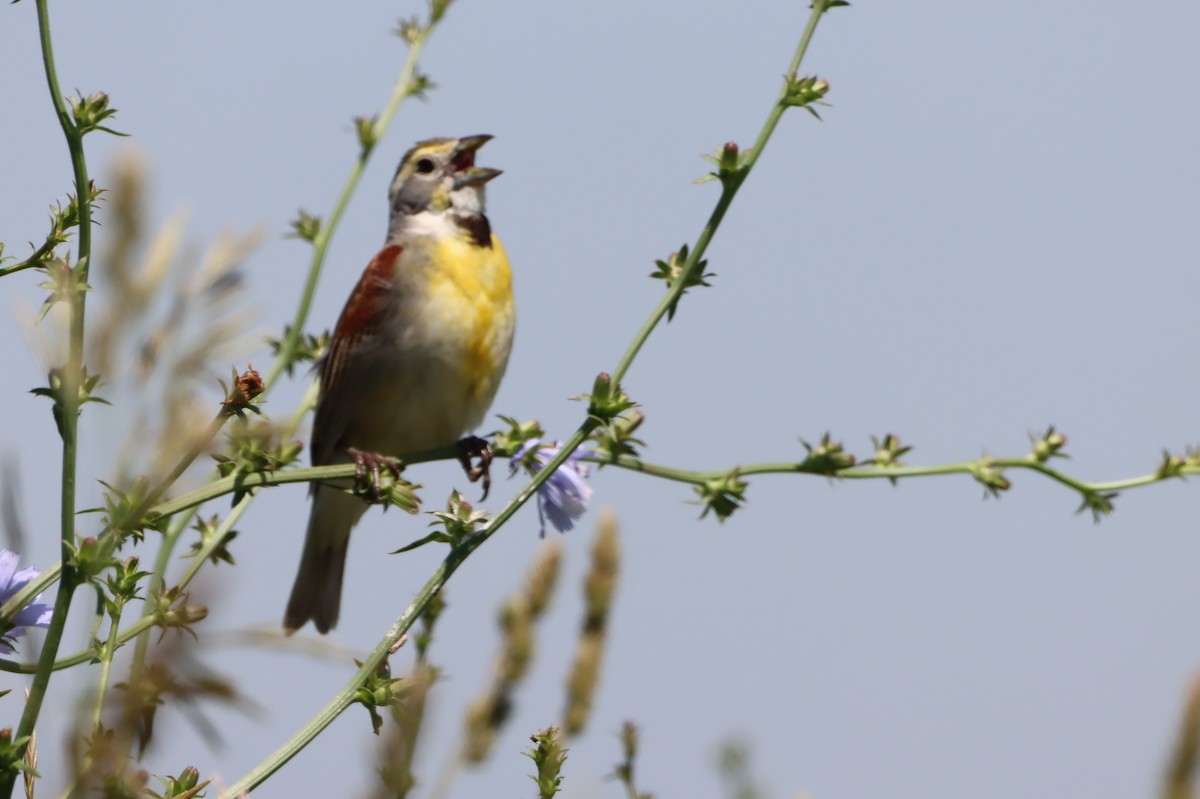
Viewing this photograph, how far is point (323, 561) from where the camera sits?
5465mm

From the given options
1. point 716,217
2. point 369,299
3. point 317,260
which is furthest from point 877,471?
point 369,299

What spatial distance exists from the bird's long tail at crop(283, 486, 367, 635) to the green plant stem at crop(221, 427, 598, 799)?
3.33m

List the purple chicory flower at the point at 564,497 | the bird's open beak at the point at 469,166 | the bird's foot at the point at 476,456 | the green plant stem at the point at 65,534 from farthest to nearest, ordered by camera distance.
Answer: the bird's open beak at the point at 469,166, the bird's foot at the point at 476,456, the purple chicory flower at the point at 564,497, the green plant stem at the point at 65,534

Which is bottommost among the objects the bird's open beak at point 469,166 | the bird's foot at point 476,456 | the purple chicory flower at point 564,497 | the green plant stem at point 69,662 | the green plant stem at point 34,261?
the green plant stem at point 69,662

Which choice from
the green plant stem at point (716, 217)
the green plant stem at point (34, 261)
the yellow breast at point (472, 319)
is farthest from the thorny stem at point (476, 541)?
the yellow breast at point (472, 319)

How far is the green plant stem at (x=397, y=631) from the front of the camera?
5.18ft

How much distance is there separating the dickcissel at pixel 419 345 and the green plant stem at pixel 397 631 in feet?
8.39

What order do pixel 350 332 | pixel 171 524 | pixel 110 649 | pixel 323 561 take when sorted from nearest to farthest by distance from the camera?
pixel 110 649 → pixel 171 524 → pixel 350 332 → pixel 323 561

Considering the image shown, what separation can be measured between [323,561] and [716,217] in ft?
12.0

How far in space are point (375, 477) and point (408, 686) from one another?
0.47 m

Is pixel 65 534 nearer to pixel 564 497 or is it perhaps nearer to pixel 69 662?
pixel 69 662

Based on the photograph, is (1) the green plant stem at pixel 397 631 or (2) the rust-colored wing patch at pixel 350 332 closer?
(1) the green plant stem at pixel 397 631

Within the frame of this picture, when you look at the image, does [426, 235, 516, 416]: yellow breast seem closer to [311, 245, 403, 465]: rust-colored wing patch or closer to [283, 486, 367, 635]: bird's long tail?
[311, 245, 403, 465]: rust-colored wing patch

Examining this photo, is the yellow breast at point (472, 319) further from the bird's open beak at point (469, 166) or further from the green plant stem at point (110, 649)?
the green plant stem at point (110, 649)
